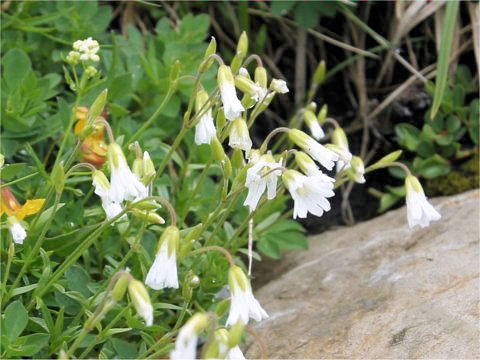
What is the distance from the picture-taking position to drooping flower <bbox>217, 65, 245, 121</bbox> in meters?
1.86

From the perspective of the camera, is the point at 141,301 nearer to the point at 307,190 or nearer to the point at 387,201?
the point at 307,190

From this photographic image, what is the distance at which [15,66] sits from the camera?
257cm

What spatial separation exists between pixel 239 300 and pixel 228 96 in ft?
1.63

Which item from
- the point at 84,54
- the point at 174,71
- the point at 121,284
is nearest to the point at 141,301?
the point at 121,284

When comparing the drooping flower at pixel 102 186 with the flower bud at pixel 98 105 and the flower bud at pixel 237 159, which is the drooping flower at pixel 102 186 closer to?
the flower bud at pixel 98 105

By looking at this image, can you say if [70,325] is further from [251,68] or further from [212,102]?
[251,68]

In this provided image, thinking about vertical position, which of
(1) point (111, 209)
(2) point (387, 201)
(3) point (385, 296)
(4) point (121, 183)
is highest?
(4) point (121, 183)

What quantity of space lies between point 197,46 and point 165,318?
1115 millimetres

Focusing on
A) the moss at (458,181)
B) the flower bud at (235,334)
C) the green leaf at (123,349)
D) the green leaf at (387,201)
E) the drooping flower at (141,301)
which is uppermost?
the drooping flower at (141,301)

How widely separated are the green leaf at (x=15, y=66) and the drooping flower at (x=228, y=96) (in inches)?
35.6

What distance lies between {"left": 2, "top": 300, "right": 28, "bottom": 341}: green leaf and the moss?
172 centimetres

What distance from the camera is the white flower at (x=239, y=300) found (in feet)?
5.18

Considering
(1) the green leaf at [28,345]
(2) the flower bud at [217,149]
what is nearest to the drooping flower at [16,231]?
(1) the green leaf at [28,345]

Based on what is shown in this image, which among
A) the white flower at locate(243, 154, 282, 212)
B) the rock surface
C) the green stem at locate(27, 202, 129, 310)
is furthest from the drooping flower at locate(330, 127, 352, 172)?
the green stem at locate(27, 202, 129, 310)
